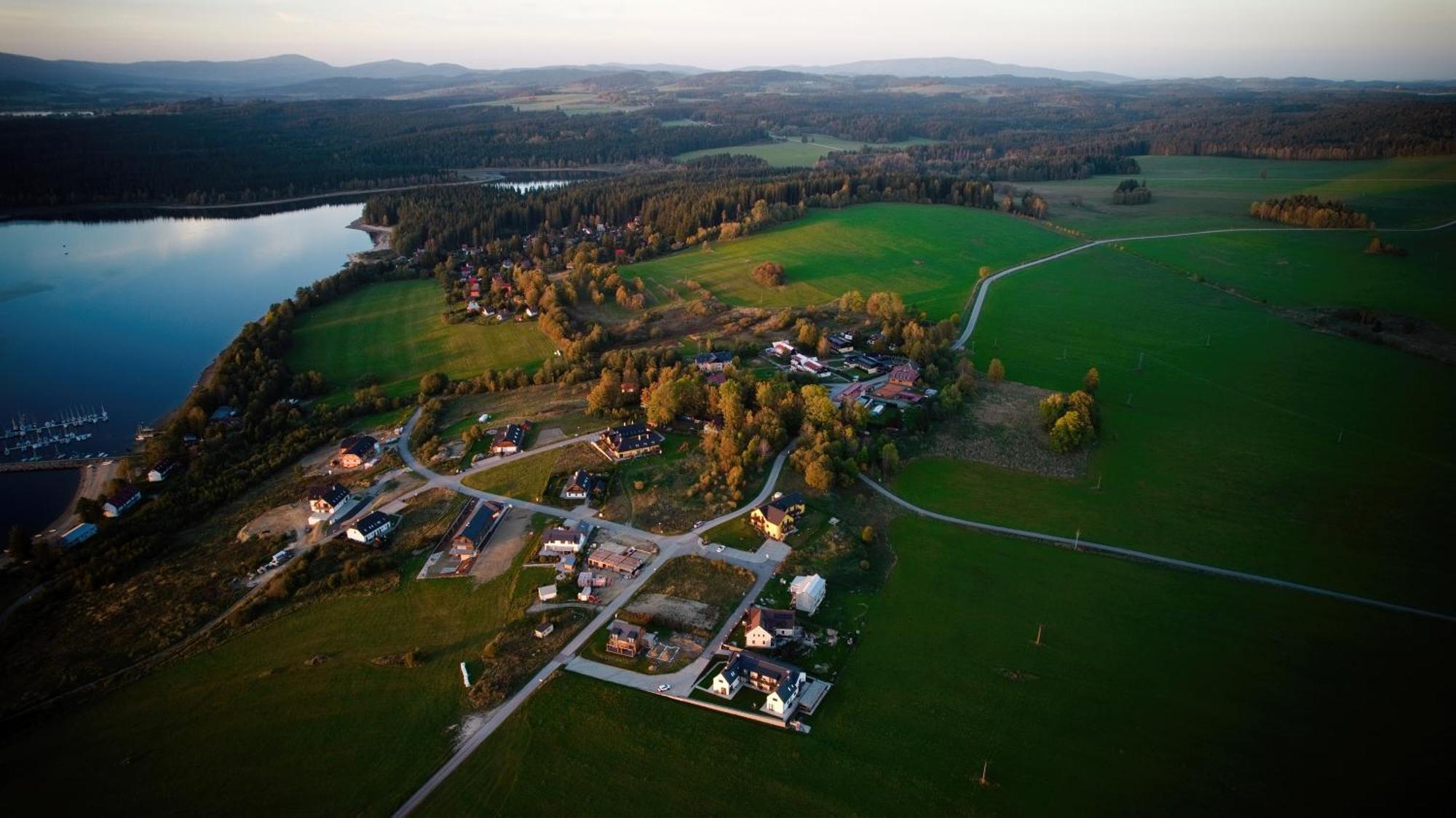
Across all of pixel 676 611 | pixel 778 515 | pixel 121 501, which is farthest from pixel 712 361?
pixel 121 501

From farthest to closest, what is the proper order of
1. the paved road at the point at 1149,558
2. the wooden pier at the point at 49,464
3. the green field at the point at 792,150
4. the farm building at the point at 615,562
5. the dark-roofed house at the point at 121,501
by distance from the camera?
1. the green field at the point at 792,150
2. the wooden pier at the point at 49,464
3. the dark-roofed house at the point at 121,501
4. the farm building at the point at 615,562
5. the paved road at the point at 1149,558

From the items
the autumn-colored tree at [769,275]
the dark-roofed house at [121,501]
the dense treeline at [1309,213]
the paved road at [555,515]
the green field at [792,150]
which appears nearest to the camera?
the paved road at [555,515]

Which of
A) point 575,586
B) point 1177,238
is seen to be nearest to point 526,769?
point 575,586

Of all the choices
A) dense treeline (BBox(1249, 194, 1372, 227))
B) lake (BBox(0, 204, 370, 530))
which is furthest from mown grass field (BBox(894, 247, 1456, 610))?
lake (BBox(0, 204, 370, 530))

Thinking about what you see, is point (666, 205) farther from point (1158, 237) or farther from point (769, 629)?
point (769, 629)

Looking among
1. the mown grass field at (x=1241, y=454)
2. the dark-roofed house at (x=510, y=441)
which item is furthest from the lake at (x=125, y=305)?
the mown grass field at (x=1241, y=454)

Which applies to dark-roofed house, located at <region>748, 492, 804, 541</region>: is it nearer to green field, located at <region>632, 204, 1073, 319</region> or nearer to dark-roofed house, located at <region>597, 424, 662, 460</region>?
dark-roofed house, located at <region>597, 424, 662, 460</region>

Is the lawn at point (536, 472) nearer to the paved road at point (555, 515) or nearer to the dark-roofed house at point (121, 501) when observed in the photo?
the paved road at point (555, 515)
